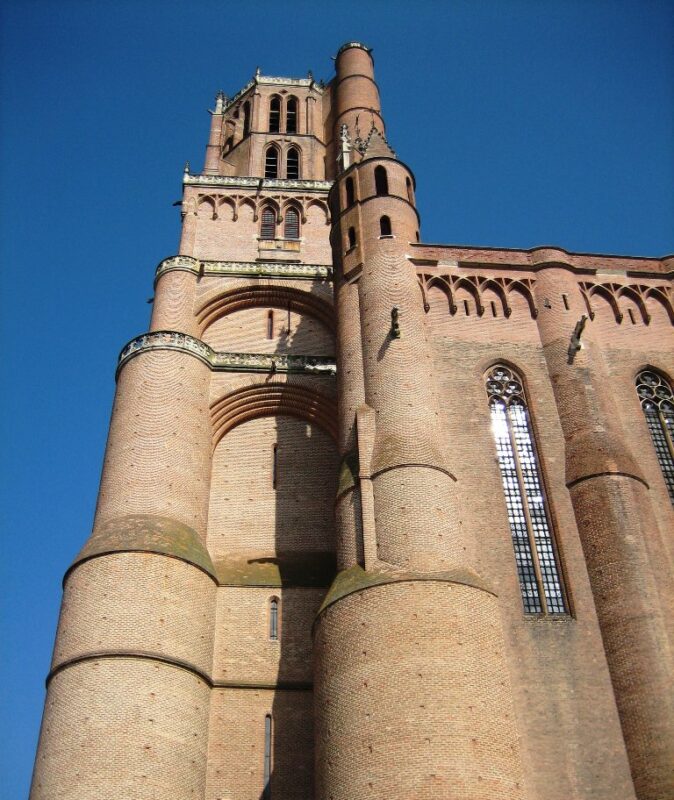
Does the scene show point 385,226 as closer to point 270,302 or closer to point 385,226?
point 385,226

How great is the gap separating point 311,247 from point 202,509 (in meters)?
14.0

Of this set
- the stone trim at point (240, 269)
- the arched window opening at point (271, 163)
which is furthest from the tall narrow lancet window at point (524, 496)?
the arched window opening at point (271, 163)

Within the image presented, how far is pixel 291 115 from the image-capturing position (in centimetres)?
4069

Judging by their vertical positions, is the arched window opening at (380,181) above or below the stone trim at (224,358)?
above

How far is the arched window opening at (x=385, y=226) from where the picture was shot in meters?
22.7

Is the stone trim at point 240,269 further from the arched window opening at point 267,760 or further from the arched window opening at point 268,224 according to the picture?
the arched window opening at point 267,760

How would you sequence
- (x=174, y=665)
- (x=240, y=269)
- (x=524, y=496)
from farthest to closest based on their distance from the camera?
(x=240, y=269) → (x=524, y=496) → (x=174, y=665)

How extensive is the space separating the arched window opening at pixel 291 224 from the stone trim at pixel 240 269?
161 inches

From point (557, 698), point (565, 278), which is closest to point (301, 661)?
point (557, 698)

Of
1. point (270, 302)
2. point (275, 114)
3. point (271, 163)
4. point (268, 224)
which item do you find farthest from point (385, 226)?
point (275, 114)

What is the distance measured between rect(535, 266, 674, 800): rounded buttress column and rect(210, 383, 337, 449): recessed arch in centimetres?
610

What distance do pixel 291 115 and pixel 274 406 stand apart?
21484mm

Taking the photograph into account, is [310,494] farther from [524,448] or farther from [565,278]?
[565,278]

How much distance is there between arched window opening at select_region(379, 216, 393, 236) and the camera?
893 inches
